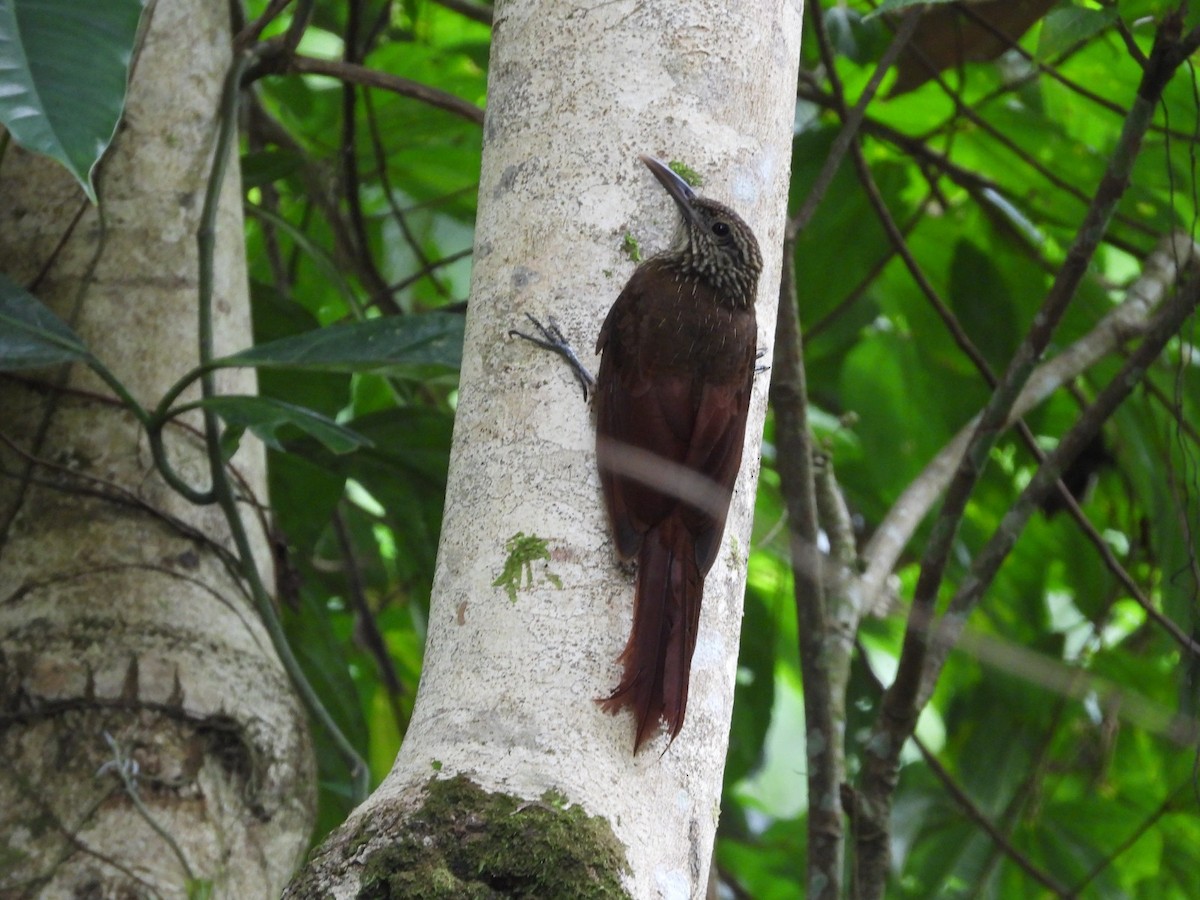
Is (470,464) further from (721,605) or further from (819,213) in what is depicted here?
(819,213)

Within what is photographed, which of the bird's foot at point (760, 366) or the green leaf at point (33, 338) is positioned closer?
the bird's foot at point (760, 366)

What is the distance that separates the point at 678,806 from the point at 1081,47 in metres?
2.56

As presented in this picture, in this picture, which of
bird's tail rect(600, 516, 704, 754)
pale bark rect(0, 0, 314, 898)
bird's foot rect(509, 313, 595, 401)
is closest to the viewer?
bird's tail rect(600, 516, 704, 754)

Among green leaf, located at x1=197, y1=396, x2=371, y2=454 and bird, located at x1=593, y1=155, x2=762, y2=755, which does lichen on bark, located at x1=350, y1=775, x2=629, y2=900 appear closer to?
bird, located at x1=593, y1=155, x2=762, y2=755

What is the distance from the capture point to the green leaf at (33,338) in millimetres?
2297

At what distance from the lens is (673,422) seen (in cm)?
212

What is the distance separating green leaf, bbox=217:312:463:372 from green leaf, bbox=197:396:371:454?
0.08 m

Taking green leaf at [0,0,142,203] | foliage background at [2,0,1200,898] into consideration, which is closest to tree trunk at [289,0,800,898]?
green leaf at [0,0,142,203]

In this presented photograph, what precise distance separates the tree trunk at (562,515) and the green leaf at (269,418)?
0.52m

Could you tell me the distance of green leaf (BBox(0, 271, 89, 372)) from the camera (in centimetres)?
230

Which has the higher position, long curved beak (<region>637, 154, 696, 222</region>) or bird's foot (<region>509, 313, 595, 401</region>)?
long curved beak (<region>637, 154, 696, 222</region>)

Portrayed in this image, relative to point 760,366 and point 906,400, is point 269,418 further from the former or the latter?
point 906,400

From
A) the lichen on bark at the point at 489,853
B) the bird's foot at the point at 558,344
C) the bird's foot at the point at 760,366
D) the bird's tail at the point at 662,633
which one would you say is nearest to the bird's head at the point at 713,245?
the bird's foot at the point at 760,366

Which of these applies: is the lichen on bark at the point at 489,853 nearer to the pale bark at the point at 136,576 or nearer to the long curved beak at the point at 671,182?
the long curved beak at the point at 671,182
